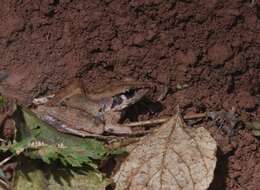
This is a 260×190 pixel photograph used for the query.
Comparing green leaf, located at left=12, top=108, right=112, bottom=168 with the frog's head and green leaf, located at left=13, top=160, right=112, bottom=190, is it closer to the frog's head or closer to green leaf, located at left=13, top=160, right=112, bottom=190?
green leaf, located at left=13, top=160, right=112, bottom=190

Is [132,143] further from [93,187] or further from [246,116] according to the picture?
[246,116]

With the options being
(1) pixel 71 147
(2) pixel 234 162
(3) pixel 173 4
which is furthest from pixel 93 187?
(3) pixel 173 4

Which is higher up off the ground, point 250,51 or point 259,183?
point 250,51

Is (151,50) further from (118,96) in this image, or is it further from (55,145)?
(55,145)

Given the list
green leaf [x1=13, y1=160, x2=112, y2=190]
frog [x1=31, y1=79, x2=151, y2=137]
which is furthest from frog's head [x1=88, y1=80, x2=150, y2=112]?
green leaf [x1=13, y1=160, x2=112, y2=190]

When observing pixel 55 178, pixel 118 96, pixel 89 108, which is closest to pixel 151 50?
pixel 118 96
